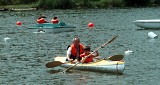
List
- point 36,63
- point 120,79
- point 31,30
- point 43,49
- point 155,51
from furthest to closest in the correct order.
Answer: point 31,30 < point 43,49 < point 155,51 < point 36,63 < point 120,79

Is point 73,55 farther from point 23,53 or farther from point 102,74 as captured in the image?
point 23,53

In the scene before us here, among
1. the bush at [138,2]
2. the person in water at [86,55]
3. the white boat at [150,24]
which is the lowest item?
the bush at [138,2]

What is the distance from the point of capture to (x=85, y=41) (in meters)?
41.0

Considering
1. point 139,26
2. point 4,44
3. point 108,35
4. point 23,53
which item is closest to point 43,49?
point 23,53

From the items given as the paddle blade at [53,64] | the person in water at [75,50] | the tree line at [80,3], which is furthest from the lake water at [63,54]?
the tree line at [80,3]

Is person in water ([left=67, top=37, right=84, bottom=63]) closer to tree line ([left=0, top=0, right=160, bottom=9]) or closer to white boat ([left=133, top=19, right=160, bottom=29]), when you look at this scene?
white boat ([left=133, top=19, right=160, bottom=29])

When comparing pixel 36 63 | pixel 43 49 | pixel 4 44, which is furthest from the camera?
pixel 4 44

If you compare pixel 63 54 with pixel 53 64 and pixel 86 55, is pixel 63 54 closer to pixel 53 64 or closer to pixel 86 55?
pixel 53 64

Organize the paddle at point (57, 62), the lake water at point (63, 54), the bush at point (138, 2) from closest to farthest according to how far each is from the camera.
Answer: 1. the lake water at point (63, 54)
2. the paddle at point (57, 62)
3. the bush at point (138, 2)

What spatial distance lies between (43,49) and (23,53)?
2.38 meters

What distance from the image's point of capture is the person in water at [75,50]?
26.3m

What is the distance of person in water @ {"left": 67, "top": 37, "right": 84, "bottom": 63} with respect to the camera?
86.3 ft

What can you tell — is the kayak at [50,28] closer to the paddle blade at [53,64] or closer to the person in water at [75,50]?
the person in water at [75,50]

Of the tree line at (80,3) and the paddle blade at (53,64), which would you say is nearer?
the paddle blade at (53,64)
